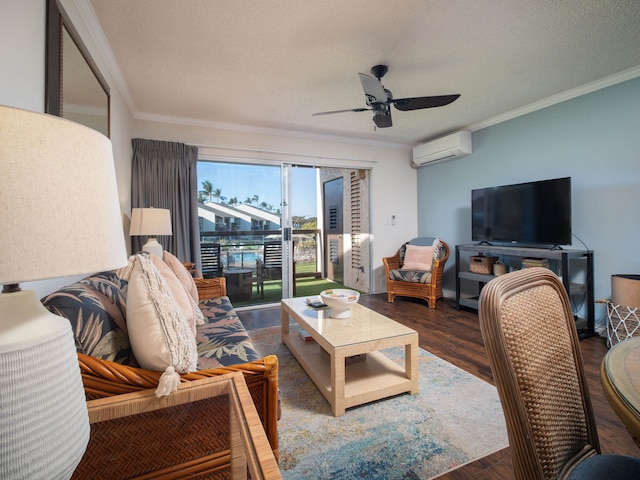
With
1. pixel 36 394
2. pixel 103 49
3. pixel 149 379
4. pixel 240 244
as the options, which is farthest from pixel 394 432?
pixel 103 49

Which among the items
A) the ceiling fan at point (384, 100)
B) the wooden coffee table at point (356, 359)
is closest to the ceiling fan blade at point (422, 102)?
the ceiling fan at point (384, 100)

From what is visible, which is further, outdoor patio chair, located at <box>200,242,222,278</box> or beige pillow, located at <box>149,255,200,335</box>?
outdoor patio chair, located at <box>200,242,222,278</box>

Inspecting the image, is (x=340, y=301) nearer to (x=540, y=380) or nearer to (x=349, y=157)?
(x=540, y=380)

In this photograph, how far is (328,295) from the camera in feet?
7.13

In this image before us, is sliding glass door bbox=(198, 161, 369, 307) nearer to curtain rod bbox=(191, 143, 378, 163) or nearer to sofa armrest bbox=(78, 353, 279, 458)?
curtain rod bbox=(191, 143, 378, 163)

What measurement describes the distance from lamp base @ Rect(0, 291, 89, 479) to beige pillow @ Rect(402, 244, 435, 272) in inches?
162

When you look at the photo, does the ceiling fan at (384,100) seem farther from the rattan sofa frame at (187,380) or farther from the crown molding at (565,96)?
the rattan sofa frame at (187,380)

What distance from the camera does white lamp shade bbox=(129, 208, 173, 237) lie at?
269 cm

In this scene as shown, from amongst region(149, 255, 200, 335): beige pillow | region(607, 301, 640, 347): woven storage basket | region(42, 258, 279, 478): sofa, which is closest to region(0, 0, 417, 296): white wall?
region(42, 258, 279, 478): sofa

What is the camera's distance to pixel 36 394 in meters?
0.43

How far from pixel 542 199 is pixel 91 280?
3.87m

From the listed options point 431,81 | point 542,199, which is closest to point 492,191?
point 542,199

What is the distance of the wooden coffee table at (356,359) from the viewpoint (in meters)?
1.67

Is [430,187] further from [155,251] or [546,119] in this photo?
[155,251]
